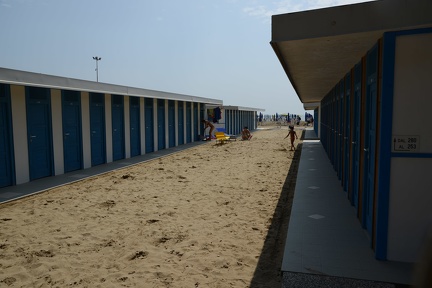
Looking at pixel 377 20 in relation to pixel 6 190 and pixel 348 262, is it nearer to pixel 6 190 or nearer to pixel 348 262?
pixel 348 262

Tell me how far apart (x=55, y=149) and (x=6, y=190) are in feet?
7.61

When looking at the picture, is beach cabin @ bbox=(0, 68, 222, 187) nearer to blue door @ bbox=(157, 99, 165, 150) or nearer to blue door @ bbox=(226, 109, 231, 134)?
blue door @ bbox=(157, 99, 165, 150)

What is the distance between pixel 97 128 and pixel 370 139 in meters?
10.4

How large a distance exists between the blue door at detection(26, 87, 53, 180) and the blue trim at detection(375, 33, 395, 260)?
30.4 feet

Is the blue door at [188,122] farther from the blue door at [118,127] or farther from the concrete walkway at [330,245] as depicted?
the concrete walkway at [330,245]

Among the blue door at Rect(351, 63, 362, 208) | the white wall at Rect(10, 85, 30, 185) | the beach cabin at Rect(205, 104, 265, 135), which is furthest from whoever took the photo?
the beach cabin at Rect(205, 104, 265, 135)

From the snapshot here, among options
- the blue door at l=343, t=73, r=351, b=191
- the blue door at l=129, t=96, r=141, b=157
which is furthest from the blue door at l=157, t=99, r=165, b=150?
the blue door at l=343, t=73, r=351, b=191

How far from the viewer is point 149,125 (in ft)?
54.9

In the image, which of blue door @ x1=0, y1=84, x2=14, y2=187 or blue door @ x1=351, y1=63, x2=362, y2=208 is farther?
blue door @ x1=0, y1=84, x2=14, y2=187

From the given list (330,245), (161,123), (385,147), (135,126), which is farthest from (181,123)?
(385,147)

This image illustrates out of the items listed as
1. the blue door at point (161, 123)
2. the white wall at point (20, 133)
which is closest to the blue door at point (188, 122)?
the blue door at point (161, 123)

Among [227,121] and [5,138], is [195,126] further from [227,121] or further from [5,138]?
[5,138]

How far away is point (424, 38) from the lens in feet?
11.8

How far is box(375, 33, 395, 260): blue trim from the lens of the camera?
366 centimetres
